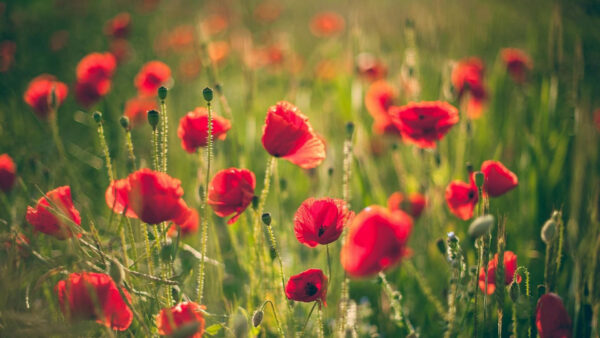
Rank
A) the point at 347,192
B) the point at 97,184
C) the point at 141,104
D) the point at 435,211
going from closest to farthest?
the point at 347,192 < the point at 435,211 < the point at 97,184 < the point at 141,104

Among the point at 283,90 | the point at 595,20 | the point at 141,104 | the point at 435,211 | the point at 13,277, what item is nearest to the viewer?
the point at 13,277

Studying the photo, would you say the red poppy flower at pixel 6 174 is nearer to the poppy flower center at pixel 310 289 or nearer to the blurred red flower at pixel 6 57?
the poppy flower center at pixel 310 289

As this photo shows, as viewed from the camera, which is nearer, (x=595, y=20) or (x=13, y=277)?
(x=13, y=277)

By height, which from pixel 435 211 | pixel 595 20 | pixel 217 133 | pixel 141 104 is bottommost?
pixel 435 211

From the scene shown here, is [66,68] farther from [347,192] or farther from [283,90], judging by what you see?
[347,192]

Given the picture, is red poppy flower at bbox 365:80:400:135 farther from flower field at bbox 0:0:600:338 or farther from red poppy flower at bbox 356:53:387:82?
red poppy flower at bbox 356:53:387:82

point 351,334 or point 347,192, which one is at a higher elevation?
point 347,192

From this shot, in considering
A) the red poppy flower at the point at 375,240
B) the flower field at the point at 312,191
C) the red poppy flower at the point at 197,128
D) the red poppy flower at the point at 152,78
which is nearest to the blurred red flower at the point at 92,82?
the flower field at the point at 312,191

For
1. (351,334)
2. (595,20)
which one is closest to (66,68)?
(351,334)
